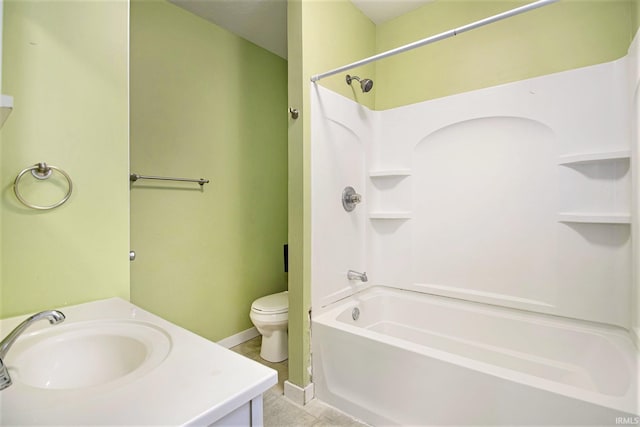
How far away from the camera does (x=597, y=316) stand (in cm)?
165

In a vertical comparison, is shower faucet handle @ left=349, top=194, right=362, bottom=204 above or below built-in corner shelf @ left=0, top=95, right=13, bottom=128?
below

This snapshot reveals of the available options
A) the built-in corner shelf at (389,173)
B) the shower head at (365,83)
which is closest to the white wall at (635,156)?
the built-in corner shelf at (389,173)

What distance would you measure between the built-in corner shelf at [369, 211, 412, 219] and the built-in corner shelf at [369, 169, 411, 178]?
0.28 meters

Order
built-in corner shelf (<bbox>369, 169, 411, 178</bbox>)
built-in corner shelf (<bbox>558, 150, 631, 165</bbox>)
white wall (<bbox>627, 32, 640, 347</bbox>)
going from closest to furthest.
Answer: white wall (<bbox>627, 32, 640, 347</bbox>), built-in corner shelf (<bbox>558, 150, 631, 165</bbox>), built-in corner shelf (<bbox>369, 169, 411, 178</bbox>)

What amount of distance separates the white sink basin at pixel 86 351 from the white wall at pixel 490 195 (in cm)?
113

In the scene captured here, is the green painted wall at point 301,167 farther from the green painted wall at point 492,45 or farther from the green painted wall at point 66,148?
the green painted wall at point 66,148

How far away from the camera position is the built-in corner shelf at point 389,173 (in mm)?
2314

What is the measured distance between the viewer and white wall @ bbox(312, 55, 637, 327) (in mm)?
1624

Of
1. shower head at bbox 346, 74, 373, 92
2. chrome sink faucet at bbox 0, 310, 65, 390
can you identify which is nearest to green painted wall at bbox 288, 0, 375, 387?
shower head at bbox 346, 74, 373, 92

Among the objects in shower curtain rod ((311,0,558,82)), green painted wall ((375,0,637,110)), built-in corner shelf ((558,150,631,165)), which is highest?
green painted wall ((375,0,637,110))

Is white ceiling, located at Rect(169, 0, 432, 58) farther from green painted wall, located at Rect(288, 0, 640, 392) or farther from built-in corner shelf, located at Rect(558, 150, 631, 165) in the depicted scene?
built-in corner shelf, located at Rect(558, 150, 631, 165)

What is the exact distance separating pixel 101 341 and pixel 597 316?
2271 millimetres

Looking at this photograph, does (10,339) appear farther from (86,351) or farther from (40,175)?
(40,175)

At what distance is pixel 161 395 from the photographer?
61 centimetres
